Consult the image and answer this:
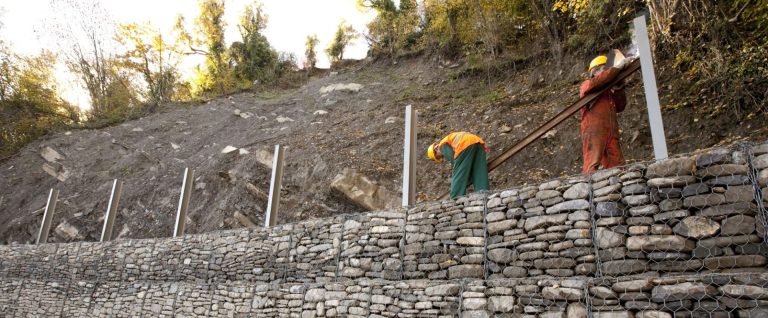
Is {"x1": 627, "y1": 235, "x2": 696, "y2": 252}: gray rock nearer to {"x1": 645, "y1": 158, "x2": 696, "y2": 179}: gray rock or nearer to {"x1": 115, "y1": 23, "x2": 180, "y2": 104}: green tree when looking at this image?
{"x1": 645, "y1": 158, "x2": 696, "y2": 179}: gray rock

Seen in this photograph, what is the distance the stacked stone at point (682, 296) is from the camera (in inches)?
122

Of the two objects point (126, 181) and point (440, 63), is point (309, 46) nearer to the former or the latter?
point (440, 63)

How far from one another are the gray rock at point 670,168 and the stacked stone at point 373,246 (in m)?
2.83

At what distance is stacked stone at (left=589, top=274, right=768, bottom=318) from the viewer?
122 inches

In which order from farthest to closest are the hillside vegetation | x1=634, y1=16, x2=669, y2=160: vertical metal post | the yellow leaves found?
the yellow leaves, the hillside vegetation, x1=634, y1=16, x2=669, y2=160: vertical metal post

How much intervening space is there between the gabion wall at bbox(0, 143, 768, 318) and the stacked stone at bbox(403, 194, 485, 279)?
13 mm

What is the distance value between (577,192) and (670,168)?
80cm

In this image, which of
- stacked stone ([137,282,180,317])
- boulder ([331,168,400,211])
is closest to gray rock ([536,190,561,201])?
boulder ([331,168,400,211])

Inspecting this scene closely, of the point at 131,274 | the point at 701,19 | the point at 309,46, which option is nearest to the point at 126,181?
the point at 131,274

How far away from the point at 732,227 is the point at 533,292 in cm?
159

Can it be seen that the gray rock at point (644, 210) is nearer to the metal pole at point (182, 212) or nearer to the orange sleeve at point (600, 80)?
the orange sleeve at point (600, 80)

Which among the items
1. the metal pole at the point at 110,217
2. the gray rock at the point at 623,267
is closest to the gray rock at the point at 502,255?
the gray rock at the point at 623,267

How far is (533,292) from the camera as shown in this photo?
164 inches

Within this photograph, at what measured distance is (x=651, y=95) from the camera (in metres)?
4.32
